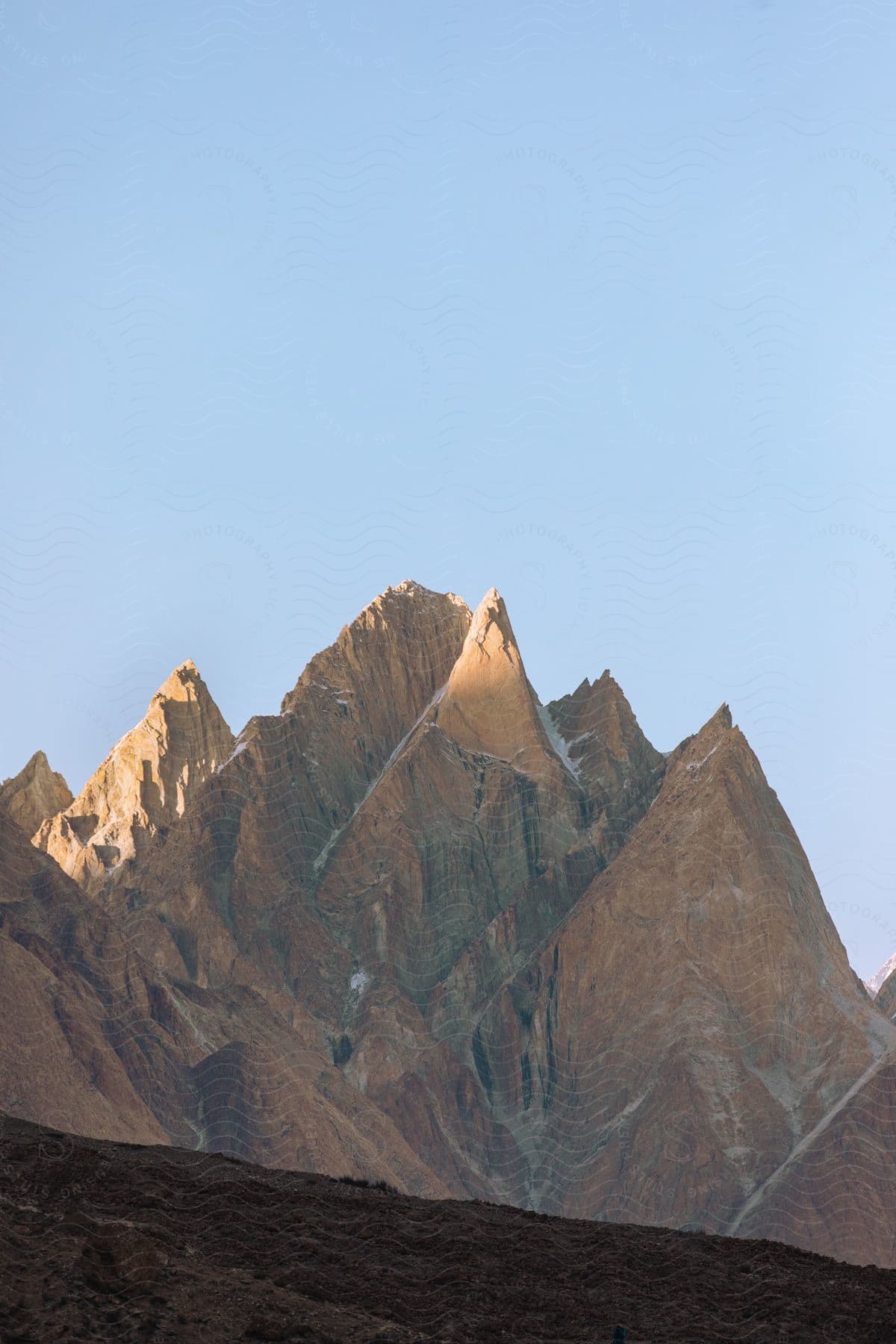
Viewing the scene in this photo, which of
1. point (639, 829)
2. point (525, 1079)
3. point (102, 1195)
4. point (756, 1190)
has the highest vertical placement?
point (639, 829)

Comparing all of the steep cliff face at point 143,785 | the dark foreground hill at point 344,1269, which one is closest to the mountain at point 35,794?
the steep cliff face at point 143,785

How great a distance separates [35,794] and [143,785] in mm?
11574

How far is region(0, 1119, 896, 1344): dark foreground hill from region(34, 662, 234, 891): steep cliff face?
122432 millimetres

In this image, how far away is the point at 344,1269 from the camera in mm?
31156

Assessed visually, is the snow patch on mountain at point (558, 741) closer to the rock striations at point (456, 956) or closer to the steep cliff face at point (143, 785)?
the rock striations at point (456, 956)

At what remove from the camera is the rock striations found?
114188 mm

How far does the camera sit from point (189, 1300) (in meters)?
25.8

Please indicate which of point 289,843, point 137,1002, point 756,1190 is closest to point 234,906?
point 289,843

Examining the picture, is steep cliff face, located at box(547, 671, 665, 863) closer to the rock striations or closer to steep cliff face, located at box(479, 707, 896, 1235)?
the rock striations

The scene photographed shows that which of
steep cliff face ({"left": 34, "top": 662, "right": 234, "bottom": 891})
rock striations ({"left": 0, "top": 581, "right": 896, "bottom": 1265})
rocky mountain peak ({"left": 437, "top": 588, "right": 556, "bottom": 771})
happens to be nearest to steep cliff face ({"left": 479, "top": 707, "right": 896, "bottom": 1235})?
rock striations ({"left": 0, "top": 581, "right": 896, "bottom": 1265})

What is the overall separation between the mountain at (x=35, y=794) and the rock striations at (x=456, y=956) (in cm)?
505

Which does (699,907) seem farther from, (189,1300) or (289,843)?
(189,1300)

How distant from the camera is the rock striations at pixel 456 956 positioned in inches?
4496

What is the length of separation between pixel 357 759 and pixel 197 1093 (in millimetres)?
58810
